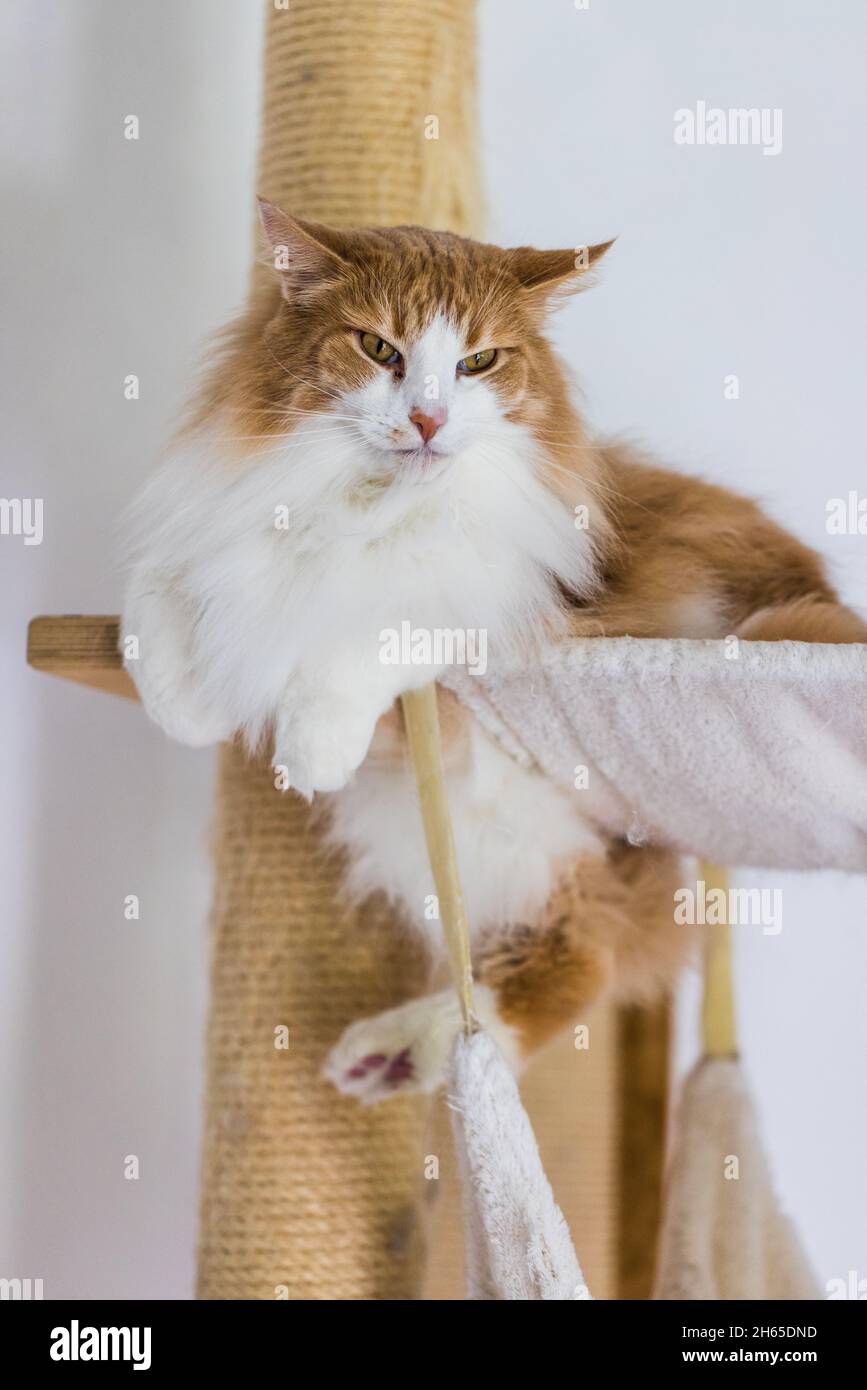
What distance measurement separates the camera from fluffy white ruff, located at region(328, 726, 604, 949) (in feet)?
4.10

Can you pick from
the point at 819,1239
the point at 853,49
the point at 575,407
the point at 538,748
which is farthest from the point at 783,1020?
the point at 853,49

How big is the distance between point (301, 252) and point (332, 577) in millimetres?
287

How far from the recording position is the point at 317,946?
56.4 inches

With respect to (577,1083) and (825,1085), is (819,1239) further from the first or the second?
(577,1083)

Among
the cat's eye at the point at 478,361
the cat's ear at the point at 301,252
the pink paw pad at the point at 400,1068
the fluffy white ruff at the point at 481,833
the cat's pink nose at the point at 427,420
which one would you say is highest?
the cat's ear at the point at 301,252

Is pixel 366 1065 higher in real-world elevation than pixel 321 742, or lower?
lower

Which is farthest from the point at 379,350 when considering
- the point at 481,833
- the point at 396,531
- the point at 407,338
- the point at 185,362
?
the point at 185,362

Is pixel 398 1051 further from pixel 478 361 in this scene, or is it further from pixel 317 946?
pixel 478 361

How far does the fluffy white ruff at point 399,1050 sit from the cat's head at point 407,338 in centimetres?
57

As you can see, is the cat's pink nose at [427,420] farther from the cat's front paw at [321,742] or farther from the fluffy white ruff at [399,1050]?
the fluffy white ruff at [399,1050]

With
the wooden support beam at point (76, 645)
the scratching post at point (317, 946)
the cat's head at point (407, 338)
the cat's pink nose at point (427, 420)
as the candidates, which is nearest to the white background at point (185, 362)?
the scratching post at point (317, 946)

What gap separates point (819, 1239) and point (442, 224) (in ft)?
5.01

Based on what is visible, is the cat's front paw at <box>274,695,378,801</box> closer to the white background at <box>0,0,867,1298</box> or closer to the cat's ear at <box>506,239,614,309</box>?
the cat's ear at <box>506,239,614,309</box>

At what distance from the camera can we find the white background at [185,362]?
184 centimetres
